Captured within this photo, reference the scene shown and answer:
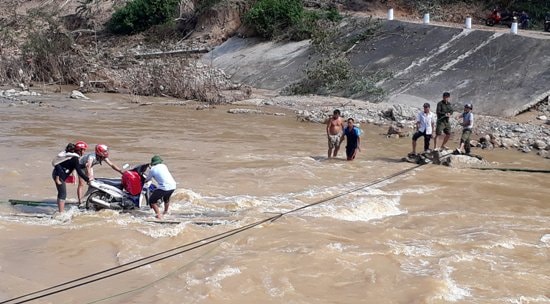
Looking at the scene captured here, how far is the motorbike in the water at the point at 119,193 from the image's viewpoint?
10.8 m

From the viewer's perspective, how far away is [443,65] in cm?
2639

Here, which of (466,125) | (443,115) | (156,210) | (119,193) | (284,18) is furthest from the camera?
(284,18)

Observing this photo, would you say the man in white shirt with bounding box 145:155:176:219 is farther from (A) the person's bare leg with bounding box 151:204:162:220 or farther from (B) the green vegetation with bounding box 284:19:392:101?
(B) the green vegetation with bounding box 284:19:392:101

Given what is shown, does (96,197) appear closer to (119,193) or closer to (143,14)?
(119,193)

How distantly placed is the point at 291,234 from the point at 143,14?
35.4 meters

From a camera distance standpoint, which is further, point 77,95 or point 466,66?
point 77,95

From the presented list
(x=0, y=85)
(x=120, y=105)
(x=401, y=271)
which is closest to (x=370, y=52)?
(x=120, y=105)

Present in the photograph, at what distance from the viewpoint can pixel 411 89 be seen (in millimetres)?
25969

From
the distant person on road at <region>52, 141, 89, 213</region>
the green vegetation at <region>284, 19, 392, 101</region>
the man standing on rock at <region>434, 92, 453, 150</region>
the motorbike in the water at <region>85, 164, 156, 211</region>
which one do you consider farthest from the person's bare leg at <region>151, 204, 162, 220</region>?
the green vegetation at <region>284, 19, 392, 101</region>

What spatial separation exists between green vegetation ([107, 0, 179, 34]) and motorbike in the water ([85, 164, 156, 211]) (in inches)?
1310

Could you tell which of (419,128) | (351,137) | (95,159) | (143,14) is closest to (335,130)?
(351,137)

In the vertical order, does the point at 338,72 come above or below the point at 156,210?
above

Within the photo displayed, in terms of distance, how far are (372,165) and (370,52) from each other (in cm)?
1553

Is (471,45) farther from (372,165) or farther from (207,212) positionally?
(207,212)
